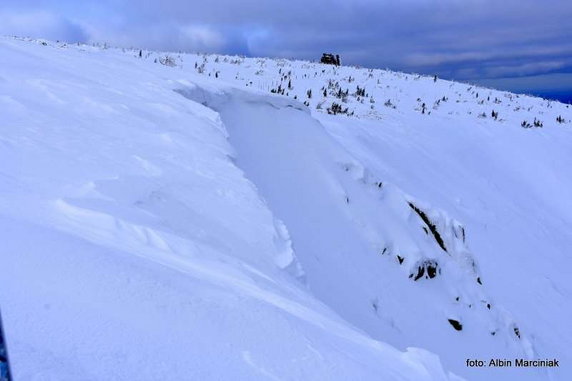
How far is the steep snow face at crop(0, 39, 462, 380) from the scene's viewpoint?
1284 mm

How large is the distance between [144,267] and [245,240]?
3.14 feet

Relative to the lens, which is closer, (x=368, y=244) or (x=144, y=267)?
(x=144, y=267)

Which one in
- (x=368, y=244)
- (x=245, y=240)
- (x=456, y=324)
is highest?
(x=245, y=240)

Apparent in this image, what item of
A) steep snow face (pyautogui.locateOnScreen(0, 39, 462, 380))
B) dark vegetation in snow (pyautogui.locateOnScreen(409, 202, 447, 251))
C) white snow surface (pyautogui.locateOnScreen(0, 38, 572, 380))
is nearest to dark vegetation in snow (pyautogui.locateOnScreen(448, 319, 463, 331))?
white snow surface (pyautogui.locateOnScreen(0, 38, 572, 380))

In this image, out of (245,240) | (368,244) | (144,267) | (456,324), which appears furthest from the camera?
(368,244)

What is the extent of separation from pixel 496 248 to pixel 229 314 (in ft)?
19.8

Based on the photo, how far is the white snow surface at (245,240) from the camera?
55.9 inches

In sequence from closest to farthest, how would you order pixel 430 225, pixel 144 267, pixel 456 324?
pixel 144 267, pixel 456 324, pixel 430 225

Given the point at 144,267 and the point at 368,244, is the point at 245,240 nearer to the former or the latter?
the point at 144,267

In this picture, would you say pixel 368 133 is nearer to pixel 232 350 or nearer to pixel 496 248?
pixel 496 248

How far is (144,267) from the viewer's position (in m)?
1.75

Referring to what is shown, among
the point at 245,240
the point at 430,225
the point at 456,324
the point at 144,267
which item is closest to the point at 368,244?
the point at 456,324

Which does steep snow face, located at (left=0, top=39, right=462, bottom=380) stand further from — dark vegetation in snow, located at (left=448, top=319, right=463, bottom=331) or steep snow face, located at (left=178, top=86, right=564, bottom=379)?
dark vegetation in snow, located at (left=448, top=319, right=463, bottom=331)

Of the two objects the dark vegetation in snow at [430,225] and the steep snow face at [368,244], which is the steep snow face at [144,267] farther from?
the dark vegetation in snow at [430,225]
